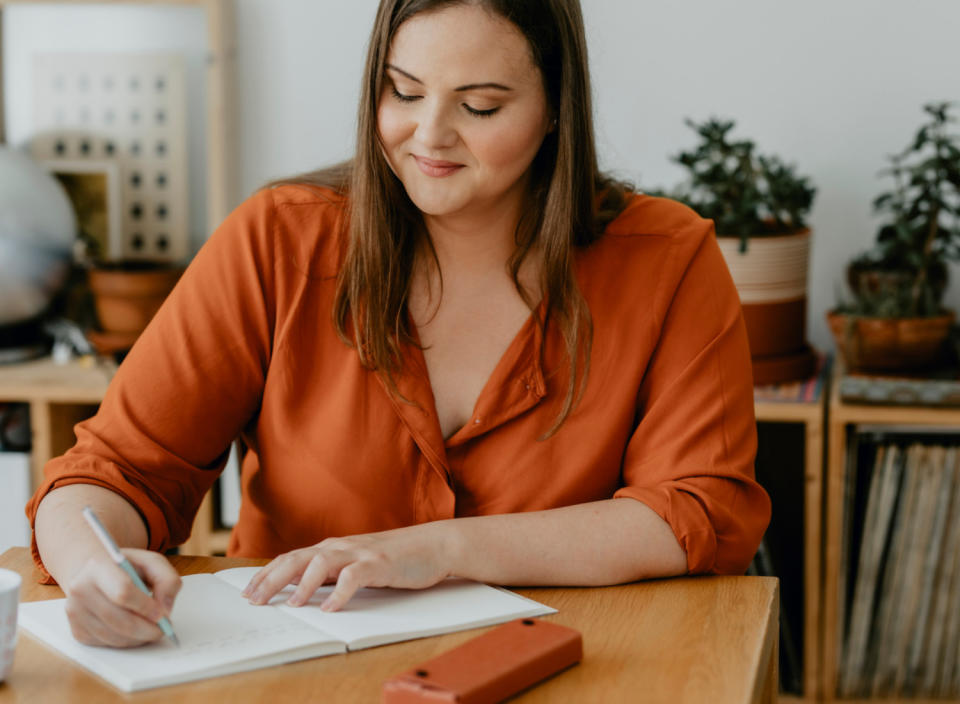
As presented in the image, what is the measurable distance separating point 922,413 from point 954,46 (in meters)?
0.74

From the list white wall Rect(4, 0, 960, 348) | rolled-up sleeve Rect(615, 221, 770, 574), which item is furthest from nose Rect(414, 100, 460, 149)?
white wall Rect(4, 0, 960, 348)

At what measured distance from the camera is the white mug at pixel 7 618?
36.5 inches

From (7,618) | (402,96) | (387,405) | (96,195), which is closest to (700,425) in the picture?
(387,405)

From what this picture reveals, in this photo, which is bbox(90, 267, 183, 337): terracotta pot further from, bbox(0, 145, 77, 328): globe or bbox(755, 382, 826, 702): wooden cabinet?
bbox(755, 382, 826, 702): wooden cabinet

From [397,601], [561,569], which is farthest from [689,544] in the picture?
[397,601]

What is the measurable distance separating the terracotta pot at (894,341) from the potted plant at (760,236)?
0.11m

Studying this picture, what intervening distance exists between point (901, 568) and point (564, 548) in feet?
3.56

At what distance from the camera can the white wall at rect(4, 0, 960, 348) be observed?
2238 millimetres

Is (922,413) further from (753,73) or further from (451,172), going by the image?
(451,172)

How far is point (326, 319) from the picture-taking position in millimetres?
1407

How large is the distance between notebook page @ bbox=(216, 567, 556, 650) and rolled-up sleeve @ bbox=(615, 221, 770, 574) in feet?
0.75

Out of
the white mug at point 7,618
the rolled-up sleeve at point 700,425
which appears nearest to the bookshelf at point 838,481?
the rolled-up sleeve at point 700,425

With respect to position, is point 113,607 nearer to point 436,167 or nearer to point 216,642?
point 216,642

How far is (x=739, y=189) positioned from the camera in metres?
2.07
